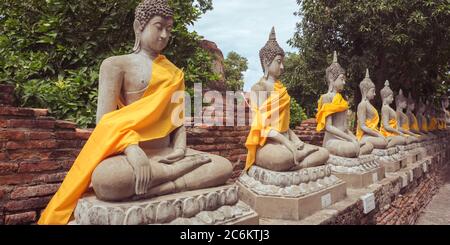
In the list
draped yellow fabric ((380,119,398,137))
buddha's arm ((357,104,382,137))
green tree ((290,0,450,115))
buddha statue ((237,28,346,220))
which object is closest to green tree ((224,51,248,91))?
green tree ((290,0,450,115))

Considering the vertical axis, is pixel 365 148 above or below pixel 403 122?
below

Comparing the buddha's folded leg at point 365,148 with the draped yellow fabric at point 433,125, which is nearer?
the buddha's folded leg at point 365,148

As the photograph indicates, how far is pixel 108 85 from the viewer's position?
2666mm

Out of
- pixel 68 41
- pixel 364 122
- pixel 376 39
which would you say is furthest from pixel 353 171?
pixel 376 39

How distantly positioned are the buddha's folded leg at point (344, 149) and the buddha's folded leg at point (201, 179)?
2866mm

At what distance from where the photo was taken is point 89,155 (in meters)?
2.45

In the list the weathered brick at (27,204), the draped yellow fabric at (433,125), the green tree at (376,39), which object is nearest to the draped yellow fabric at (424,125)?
the draped yellow fabric at (433,125)

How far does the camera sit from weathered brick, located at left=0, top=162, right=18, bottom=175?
3.07 metres

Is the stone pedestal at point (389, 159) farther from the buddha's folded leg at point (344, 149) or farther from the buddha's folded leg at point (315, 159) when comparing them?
the buddha's folded leg at point (315, 159)

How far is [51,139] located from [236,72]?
23.1 metres

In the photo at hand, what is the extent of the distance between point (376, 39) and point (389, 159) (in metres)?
4.89

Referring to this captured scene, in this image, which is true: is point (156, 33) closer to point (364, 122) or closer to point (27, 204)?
point (27, 204)

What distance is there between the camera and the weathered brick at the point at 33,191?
313cm
